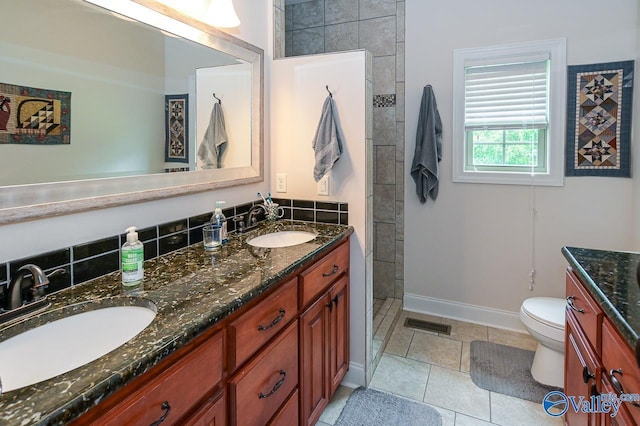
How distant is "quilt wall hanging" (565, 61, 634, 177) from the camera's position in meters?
2.43

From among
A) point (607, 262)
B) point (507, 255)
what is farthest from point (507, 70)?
point (607, 262)

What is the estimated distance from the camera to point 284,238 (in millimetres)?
2053

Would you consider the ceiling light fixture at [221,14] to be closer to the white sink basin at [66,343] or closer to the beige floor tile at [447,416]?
the white sink basin at [66,343]

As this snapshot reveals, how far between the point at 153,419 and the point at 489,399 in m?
1.89

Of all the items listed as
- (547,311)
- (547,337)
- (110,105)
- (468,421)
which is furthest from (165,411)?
(547,311)

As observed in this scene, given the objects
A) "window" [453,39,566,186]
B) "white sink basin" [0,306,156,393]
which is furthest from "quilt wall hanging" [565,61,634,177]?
"white sink basin" [0,306,156,393]

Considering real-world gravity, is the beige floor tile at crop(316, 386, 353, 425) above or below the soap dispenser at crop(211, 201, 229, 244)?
below

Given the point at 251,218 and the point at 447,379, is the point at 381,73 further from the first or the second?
the point at 447,379

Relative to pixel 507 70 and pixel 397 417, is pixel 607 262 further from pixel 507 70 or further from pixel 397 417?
pixel 507 70

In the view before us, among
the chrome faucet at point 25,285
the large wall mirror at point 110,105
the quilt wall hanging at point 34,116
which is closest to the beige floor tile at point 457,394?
the large wall mirror at point 110,105

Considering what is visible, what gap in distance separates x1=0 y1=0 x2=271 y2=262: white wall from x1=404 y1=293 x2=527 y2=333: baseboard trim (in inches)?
68.3

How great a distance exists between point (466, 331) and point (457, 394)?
802 millimetres

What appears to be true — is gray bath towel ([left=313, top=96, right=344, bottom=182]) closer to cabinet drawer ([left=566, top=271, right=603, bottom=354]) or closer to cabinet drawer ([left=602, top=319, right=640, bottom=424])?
cabinet drawer ([left=566, top=271, right=603, bottom=354])

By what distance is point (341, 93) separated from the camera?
6.89 feet
